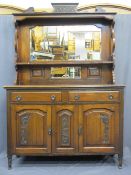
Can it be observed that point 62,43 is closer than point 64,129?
No

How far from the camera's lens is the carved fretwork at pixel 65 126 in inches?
102

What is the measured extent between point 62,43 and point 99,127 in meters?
1.06

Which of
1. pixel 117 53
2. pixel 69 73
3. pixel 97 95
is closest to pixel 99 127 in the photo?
pixel 97 95

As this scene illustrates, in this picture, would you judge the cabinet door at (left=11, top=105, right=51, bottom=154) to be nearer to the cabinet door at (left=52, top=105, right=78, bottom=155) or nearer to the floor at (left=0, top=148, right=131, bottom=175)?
the cabinet door at (left=52, top=105, right=78, bottom=155)

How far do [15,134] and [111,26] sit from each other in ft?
5.08

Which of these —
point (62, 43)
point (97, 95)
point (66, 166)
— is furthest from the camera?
point (62, 43)

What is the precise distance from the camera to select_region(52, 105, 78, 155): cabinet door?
8.44ft

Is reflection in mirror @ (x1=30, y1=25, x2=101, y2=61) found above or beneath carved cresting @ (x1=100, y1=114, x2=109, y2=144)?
above

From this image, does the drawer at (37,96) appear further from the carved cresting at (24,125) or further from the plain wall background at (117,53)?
the plain wall background at (117,53)

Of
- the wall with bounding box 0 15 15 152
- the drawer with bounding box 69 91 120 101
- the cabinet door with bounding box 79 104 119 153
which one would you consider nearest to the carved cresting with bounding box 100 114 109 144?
the cabinet door with bounding box 79 104 119 153

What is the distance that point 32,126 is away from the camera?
2.58 m

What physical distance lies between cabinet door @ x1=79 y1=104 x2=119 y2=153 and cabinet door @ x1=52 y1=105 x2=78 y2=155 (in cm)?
6

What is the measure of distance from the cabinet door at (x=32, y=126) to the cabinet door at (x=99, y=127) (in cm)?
33

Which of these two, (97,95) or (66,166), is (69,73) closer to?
(97,95)
